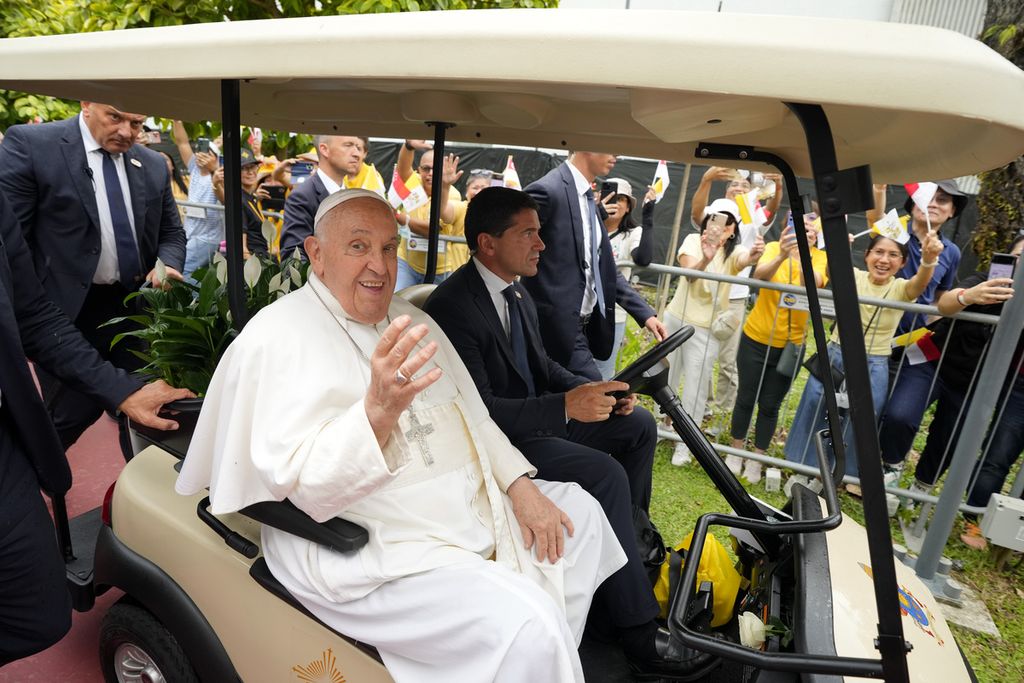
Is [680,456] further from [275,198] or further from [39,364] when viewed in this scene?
[275,198]

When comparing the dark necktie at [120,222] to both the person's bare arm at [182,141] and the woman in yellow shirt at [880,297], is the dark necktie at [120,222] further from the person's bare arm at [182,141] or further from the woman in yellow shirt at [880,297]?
the woman in yellow shirt at [880,297]

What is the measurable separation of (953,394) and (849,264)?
386cm

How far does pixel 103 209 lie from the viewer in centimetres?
340

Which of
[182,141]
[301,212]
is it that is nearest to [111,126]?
[301,212]

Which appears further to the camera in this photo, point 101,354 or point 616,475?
point 101,354

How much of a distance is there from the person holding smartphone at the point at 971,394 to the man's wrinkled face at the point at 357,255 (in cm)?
346

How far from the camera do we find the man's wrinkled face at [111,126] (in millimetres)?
3184

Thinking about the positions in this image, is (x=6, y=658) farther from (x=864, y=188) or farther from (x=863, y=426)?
(x=864, y=188)

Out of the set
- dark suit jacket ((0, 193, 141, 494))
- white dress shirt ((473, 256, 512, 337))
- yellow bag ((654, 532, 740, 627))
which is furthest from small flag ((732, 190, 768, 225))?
dark suit jacket ((0, 193, 141, 494))

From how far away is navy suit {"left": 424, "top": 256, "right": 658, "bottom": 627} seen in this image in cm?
225

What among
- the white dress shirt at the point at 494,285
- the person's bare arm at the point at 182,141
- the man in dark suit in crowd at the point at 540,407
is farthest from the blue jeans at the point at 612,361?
the person's bare arm at the point at 182,141

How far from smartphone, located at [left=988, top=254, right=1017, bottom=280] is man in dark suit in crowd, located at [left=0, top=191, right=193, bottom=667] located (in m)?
4.12

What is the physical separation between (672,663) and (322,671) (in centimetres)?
107

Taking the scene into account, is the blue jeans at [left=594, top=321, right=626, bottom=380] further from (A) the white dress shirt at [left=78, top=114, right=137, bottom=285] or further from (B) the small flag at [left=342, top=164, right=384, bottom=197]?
(A) the white dress shirt at [left=78, top=114, right=137, bottom=285]
